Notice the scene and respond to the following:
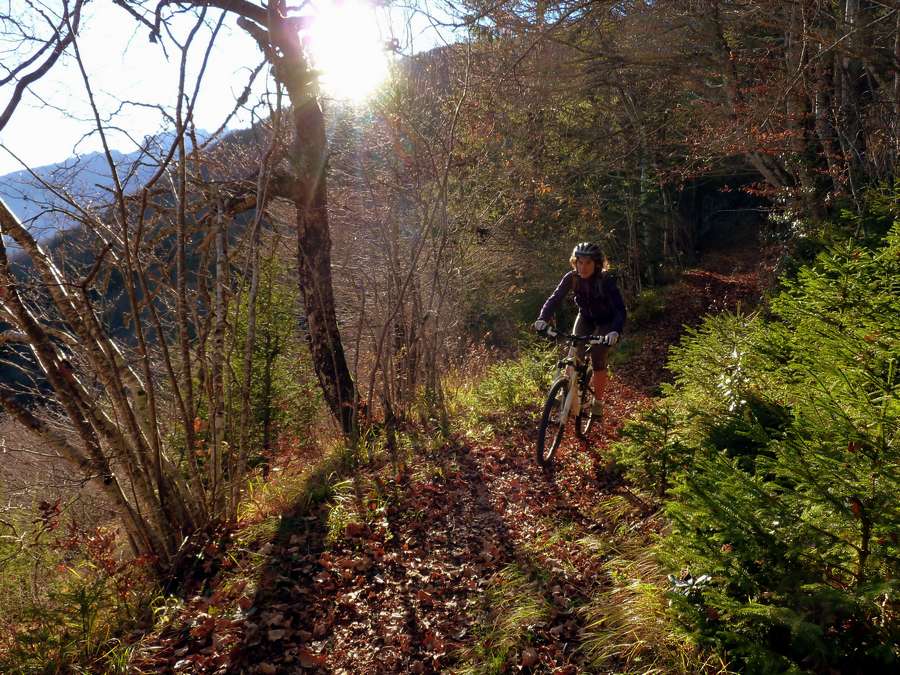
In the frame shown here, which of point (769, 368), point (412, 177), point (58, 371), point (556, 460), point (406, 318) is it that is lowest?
point (556, 460)

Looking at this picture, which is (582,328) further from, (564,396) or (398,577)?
(398,577)

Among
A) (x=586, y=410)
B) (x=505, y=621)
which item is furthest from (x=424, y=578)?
(x=586, y=410)

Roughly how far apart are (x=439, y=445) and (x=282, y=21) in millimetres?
5112

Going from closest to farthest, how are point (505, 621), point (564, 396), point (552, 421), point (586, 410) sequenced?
1. point (505, 621)
2. point (564, 396)
3. point (552, 421)
4. point (586, 410)

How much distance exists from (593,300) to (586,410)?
1.24 metres

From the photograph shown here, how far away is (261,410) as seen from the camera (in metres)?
9.72

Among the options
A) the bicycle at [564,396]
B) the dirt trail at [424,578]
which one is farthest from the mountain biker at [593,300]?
the dirt trail at [424,578]

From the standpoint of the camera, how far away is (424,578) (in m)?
3.99

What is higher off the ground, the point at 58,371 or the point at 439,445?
the point at 58,371

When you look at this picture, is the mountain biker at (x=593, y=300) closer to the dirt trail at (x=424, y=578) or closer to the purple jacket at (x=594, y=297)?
the purple jacket at (x=594, y=297)

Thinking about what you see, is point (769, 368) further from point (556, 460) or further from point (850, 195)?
point (850, 195)

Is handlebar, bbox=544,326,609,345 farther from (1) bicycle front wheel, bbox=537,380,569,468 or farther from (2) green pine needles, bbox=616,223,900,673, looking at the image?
(2) green pine needles, bbox=616,223,900,673

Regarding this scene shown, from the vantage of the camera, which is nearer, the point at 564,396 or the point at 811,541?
the point at 811,541

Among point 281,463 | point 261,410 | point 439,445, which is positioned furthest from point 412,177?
point 261,410
